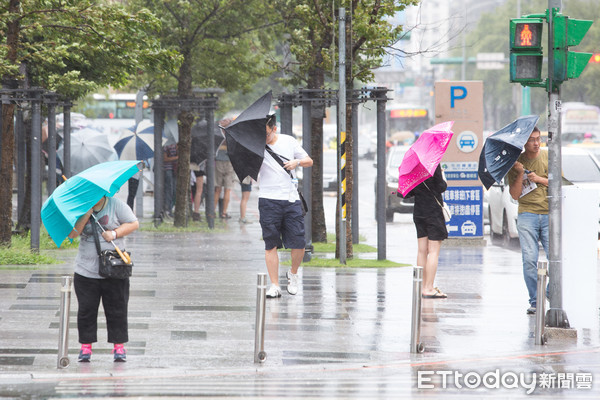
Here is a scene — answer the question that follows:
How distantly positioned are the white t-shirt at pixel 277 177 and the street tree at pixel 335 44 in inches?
155

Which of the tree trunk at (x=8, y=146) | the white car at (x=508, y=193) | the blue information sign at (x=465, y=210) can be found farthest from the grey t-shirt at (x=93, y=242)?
the white car at (x=508, y=193)

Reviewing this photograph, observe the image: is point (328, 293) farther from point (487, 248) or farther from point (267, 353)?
point (487, 248)

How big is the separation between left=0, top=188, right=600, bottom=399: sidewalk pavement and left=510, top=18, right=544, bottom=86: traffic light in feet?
7.82

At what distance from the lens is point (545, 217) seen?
10.4m

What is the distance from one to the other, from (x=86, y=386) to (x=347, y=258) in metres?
8.35

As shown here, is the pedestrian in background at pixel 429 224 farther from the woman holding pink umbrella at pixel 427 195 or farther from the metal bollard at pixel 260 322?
the metal bollard at pixel 260 322

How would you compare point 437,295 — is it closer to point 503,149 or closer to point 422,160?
point 422,160

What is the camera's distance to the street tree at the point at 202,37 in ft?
70.6

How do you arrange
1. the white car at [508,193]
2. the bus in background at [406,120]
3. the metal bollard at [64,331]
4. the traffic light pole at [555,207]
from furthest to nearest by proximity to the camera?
the bus in background at [406,120]
the white car at [508,193]
the traffic light pole at [555,207]
the metal bollard at [64,331]

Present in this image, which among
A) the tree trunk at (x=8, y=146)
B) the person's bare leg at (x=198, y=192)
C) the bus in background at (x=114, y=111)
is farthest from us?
the bus in background at (x=114, y=111)

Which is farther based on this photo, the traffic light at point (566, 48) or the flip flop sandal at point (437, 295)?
the flip flop sandal at point (437, 295)

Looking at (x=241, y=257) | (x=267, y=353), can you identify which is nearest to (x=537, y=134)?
(x=267, y=353)

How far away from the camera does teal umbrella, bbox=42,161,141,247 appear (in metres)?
7.72

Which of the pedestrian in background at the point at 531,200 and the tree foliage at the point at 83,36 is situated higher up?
the tree foliage at the point at 83,36
